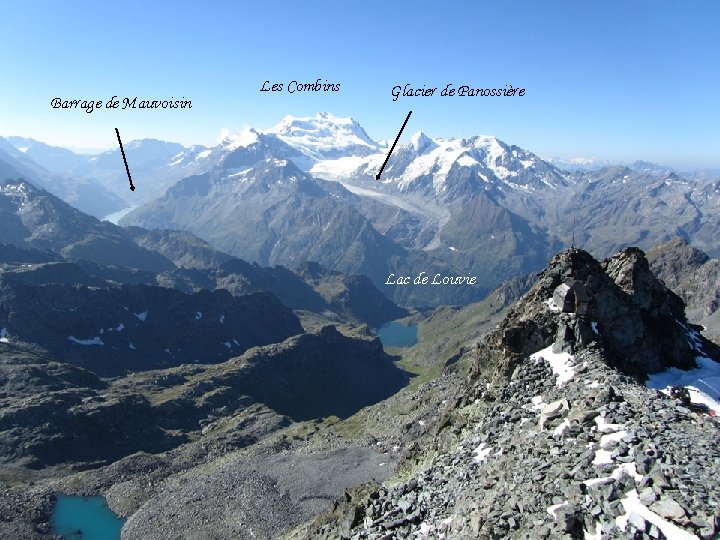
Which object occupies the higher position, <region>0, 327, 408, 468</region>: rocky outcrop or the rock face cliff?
the rock face cliff

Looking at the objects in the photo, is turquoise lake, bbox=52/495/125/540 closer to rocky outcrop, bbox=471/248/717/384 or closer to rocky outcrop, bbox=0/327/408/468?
rocky outcrop, bbox=0/327/408/468

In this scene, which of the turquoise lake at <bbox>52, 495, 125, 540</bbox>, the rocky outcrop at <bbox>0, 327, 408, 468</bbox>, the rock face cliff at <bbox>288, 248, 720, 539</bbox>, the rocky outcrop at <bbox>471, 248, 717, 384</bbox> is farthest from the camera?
the rocky outcrop at <bbox>0, 327, 408, 468</bbox>

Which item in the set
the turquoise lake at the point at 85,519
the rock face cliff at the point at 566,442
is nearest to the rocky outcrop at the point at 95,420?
the turquoise lake at the point at 85,519

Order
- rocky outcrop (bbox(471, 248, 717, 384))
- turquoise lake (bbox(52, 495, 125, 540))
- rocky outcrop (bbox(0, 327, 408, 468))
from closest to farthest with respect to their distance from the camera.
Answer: rocky outcrop (bbox(471, 248, 717, 384)) < turquoise lake (bbox(52, 495, 125, 540)) < rocky outcrop (bbox(0, 327, 408, 468))

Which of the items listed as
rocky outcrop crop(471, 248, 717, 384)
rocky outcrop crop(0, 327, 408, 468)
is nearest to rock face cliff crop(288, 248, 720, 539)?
rocky outcrop crop(471, 248, 717, 384)

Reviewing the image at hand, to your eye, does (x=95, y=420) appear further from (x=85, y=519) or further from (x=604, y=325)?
(x=604, y=325)

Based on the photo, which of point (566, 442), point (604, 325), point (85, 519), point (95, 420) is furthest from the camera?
point (95, 420)

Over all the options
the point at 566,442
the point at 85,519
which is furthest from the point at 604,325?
the point at 85,519
